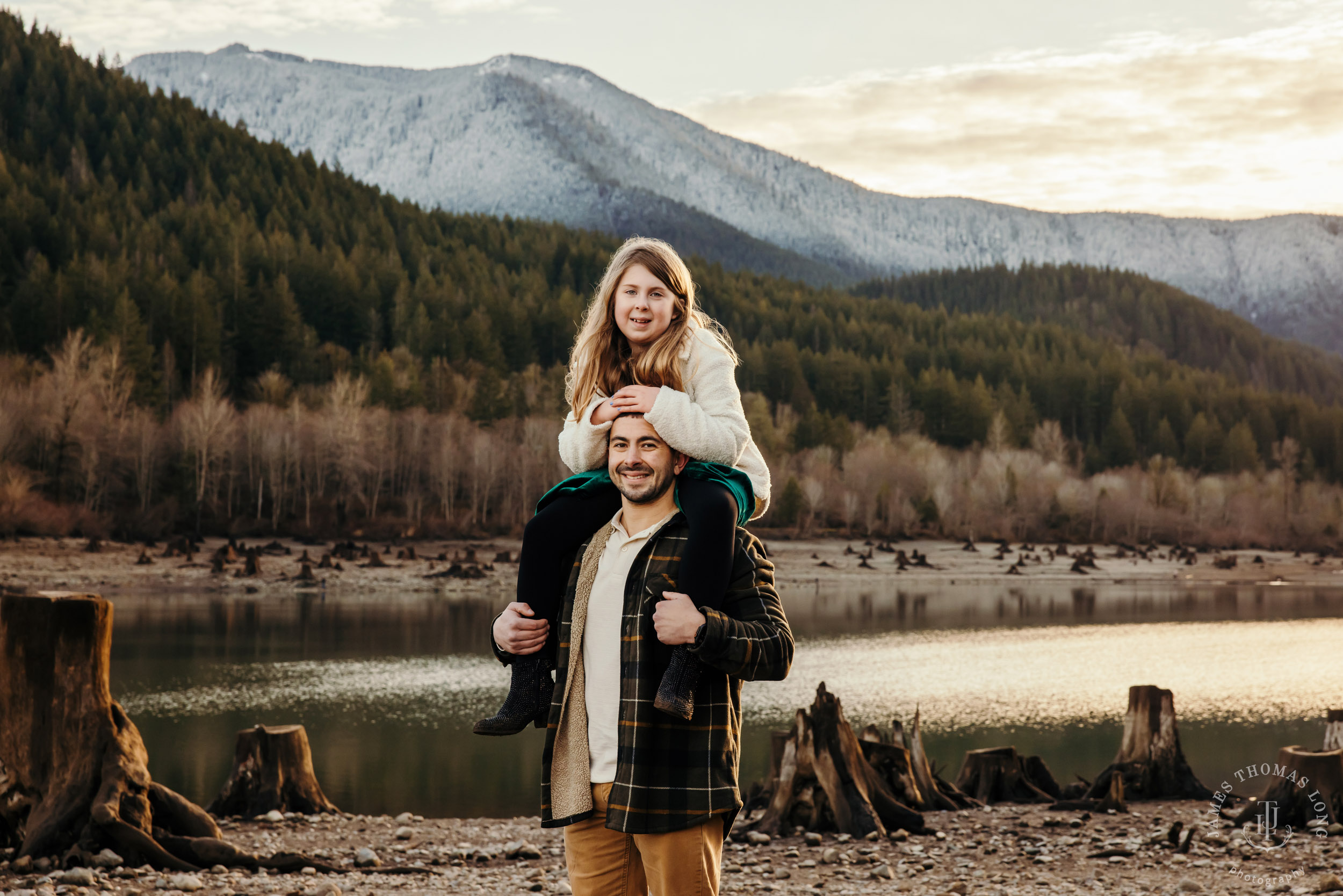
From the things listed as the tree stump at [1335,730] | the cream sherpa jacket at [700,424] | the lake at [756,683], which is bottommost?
the lake at [756,683]

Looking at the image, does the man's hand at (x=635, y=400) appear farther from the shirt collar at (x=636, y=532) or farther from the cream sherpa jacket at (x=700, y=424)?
the shirt collar at (x=636, y=532)

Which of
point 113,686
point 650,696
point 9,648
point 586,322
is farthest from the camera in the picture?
point 113,686

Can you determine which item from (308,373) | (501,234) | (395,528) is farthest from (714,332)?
(501,234)

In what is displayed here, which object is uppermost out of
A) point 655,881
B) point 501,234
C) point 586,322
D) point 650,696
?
point 501,234

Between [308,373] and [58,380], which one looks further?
[308,373]

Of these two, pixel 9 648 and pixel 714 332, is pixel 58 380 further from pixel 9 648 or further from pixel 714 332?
pixel 714 332

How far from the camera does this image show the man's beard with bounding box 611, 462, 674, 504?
3736mm

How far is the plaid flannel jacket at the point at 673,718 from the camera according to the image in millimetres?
3602

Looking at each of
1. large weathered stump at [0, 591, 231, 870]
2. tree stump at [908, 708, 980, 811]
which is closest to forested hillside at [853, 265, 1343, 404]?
tree stump at [908, 708, 980, 811]

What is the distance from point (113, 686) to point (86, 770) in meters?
17.9

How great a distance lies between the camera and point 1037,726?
21250 mm

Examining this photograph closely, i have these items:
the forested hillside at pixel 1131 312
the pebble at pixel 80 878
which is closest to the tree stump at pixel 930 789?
the pebble at pixel 80 878

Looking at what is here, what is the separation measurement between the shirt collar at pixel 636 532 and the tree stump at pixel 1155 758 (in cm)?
1008

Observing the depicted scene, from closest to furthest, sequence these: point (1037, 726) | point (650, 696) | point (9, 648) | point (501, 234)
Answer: point (650, 696) → point (9, 648) → point (1037, 726) → point (501, 234)
